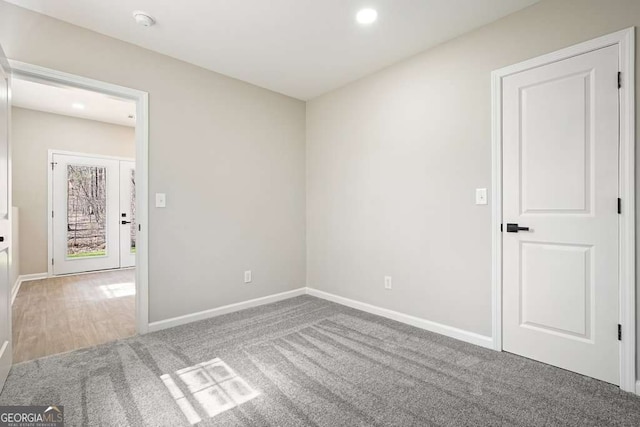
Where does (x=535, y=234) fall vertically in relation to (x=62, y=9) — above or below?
below

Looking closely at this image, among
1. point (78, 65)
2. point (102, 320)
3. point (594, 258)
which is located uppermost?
point (78, 65)

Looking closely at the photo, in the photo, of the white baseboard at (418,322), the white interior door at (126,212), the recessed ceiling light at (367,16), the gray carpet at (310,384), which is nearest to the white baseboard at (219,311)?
the gray carpet at (310,384)

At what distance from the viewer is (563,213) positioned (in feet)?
7.01

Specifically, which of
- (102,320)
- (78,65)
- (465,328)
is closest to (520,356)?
(465,328)

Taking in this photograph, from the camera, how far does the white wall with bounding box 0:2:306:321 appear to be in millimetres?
2518

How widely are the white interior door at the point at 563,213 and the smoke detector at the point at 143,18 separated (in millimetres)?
2773

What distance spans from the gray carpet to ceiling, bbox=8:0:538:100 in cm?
257

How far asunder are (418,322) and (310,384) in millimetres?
1378

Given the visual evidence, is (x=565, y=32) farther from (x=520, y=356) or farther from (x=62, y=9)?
(x=62, y=9)

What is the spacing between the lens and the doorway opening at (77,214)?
2828mm

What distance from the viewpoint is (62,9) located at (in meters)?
2.26

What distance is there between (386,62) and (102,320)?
390cm

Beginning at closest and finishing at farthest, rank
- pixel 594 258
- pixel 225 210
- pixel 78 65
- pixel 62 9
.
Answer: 1. pixel 594 258
2. pixel 62 9
3. pixel 78 65
4. pixel 225 210

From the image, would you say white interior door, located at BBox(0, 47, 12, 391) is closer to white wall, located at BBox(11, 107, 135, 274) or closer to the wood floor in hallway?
the wood floor in hallway
